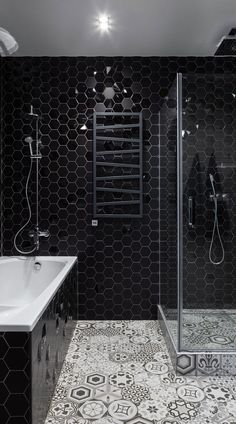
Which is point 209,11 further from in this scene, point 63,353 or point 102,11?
point 63,353

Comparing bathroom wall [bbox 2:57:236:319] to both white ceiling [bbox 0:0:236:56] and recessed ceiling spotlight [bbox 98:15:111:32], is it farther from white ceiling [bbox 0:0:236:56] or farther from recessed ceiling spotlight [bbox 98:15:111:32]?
recessed ceiling spotlight [bbox 98:15:111:32]

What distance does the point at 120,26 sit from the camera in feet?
9.11

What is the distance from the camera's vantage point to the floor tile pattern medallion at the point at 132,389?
6.14 ft

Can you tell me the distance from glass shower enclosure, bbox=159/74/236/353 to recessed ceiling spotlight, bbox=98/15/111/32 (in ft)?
2.48

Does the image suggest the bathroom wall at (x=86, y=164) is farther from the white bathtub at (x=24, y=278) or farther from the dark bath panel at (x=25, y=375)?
the dark bath panel at (x=25, y=375)

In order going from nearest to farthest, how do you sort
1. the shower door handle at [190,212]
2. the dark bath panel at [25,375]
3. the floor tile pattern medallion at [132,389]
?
the dark bath panel at [25,375] < the floor tile pattern medallion at [132,389] < the shower door handle at [190,212]

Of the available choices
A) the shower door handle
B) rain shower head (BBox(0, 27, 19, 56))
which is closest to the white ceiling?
rain shower head (BBox(0, 27, 19, 56))

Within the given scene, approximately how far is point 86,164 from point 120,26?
1276 millimetres

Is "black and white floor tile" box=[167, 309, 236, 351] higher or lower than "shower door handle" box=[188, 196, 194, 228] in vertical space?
lower

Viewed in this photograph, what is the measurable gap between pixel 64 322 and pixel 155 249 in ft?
4.16

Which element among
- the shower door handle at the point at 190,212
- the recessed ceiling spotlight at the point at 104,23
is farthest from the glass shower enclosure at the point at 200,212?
the recessed ceiling spotlight at the point at 104,23

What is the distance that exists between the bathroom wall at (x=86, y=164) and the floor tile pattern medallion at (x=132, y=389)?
60 centimetres

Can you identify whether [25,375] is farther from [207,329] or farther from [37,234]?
[37,234]

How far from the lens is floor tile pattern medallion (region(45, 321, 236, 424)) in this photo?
1.87m
